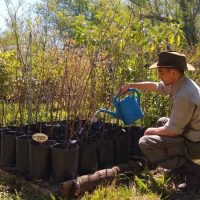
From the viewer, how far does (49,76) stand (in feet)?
15.6

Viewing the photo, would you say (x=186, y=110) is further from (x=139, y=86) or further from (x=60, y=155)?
(x=60, y=155)

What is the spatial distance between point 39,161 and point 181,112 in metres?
1.39

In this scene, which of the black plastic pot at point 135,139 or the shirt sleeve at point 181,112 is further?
the black plastic pot at point 135,139

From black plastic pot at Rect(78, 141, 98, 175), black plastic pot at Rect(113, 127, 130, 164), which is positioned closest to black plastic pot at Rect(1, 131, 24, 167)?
black plastic pot at Rect(78, 141, 98, 175)

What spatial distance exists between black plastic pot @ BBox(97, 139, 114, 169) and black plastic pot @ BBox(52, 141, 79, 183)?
0.45 m

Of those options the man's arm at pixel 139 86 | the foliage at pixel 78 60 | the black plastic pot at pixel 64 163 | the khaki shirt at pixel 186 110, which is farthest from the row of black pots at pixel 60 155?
the khaki shirt at pixel 186 110

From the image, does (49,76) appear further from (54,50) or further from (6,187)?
(6,187)

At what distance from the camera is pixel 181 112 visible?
10.6 feet

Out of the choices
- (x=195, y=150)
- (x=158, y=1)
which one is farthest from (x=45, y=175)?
(x=158, y=1)

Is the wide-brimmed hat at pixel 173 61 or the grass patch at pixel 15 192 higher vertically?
the wide-brimmed hat at pixel 173 61

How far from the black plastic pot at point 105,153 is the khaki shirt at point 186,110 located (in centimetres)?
87

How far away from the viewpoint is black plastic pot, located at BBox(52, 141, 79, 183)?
3488mm

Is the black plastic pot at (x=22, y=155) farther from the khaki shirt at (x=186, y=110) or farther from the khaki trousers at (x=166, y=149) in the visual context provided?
the khaki shirt at (x=186, y=110)

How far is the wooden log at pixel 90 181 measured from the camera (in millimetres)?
3252
